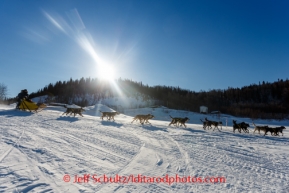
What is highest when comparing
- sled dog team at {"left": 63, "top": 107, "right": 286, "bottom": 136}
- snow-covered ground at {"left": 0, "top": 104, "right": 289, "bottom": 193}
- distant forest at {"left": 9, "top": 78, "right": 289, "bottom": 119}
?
distant forest at {"left": 9, "top": 78, "right": 289, "bottom": 119}

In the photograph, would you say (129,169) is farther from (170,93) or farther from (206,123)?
(170,93)

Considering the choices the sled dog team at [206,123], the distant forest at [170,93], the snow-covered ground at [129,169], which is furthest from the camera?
the distant forest at [170,93]

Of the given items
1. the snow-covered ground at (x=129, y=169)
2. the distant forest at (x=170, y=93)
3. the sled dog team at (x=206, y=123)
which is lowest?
the snow-covered ground at (x=129, y=169)

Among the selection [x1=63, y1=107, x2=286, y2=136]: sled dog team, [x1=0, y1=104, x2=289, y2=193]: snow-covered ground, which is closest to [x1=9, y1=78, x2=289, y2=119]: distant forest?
[x1=63, y1=107, x2=286, y2=136]: sled dog team

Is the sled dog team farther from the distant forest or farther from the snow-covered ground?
the distant forest

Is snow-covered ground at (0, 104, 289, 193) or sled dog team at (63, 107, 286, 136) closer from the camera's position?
snow-covered ground at (0, 104, 289, 193)

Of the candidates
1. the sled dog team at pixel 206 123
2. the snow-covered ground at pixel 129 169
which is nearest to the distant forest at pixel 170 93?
the sled dog team at pixel 206 123

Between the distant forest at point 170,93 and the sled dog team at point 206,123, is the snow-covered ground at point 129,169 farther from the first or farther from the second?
the distant forest at point 170,93

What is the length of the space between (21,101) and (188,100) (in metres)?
65.5

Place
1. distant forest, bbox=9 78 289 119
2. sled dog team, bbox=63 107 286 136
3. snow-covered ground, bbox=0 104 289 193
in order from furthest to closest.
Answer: distant forest, bbox=9 78 289 119
sled dog team, bbox=63 107 286 136
snow-covered ground, bbox=0 104 289 193

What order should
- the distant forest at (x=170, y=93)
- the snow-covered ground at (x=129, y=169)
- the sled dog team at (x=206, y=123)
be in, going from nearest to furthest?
the snow-covered ground at (x=129, y=169) < the sled dog team at (x=206, y=123) < the distant forest at (x=170, y=93)

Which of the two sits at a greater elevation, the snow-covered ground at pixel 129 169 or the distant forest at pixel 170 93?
the distant forest at pixel 170 93

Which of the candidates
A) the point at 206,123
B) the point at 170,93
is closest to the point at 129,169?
the point at 206,123

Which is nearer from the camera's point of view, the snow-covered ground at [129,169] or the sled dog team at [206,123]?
the snow-covered ground at [129,169]
